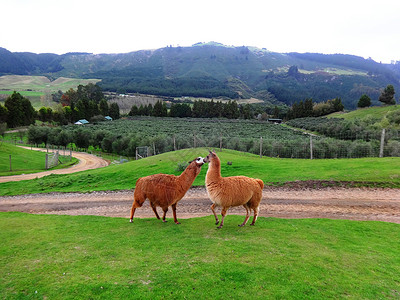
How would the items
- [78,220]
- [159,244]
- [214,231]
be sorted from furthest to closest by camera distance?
[78,220] < [214,231] < [159,244]

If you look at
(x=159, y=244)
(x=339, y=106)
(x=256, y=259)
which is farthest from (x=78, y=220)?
(x=339, y=106)

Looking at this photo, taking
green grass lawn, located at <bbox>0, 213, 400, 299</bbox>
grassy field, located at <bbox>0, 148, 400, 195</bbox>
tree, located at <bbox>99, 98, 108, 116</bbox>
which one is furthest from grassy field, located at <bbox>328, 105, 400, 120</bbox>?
tree, located at <bbox>99, 98, 108, 116</bbox>

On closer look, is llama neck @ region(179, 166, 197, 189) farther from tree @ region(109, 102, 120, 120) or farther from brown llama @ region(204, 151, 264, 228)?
tree @ region(109, 102, 120, 120)

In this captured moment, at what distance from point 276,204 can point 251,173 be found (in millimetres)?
5432

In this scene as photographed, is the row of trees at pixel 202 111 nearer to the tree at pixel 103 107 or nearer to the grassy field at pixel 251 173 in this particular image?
the tree at pixel 103 107

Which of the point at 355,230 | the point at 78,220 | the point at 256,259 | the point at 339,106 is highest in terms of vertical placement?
the point at 339,106

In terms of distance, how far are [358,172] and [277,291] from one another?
51.5 ft

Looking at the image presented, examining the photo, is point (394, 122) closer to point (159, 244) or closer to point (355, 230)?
point (355, 230)

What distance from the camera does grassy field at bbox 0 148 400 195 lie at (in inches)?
634

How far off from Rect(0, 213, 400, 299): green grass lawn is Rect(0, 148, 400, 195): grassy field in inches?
320

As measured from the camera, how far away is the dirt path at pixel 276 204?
11500 millimetres

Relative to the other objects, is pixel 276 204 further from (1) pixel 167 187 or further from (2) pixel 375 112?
(2) pixel 375 112

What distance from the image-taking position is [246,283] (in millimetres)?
4848

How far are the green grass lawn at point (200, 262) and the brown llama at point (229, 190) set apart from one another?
3.22 feet
